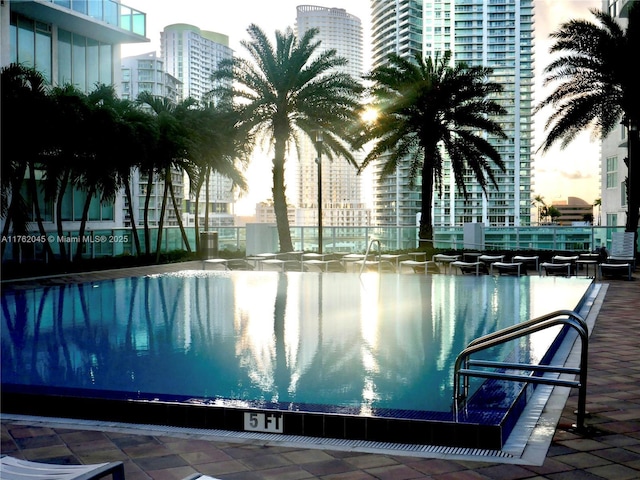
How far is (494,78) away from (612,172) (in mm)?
57366

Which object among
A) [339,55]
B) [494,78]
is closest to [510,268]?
[494,78]

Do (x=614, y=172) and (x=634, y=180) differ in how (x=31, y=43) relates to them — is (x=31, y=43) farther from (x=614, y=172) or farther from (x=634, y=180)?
(x=614, y=172)

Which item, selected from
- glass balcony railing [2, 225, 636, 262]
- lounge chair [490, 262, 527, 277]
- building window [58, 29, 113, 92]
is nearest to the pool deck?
lounge chair [490, 262, 527, 277]

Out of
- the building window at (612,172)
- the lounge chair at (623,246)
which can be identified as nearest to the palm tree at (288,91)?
the lounge chair at (623,246)

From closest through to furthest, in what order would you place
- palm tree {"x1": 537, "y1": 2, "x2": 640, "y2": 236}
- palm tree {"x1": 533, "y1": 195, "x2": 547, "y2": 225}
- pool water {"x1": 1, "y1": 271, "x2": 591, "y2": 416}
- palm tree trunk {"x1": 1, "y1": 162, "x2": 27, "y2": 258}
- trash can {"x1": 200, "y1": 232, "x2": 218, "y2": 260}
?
pool water {"x1": 1, "y1": 271, "x2": 591, "y2": 416} → palm tree trunk {"x1": 1, "y1": 162, "x2": 27, "y2": 258} → palm tree {"x1": 537, "y1": 2, "x2": 640, "y2": 236} → trash can {"x1": 200, "y1": 232, "x2": 218, "y2": 260} → palm tree {"x1": 533, "y1": 195, "x2": 547, "y2": 225}

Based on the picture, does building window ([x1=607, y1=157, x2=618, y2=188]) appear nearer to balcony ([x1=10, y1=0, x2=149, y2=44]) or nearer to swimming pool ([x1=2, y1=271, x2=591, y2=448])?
balcony ([x1=10, y1=0, x2=149, y2=44])

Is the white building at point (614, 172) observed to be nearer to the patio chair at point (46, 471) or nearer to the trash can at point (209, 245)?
the trash can at point (209, 245)

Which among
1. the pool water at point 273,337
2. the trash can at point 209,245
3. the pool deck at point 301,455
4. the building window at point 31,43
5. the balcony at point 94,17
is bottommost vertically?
the pool deck at point 301,455

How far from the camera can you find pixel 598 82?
2194cm

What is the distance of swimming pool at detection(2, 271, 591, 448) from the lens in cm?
501

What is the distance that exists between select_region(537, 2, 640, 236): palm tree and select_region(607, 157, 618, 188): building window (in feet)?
66.5

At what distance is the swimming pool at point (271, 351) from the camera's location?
5013mm

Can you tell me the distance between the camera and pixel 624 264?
16.2 meters

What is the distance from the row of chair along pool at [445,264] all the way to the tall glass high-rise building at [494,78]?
6096 cm
